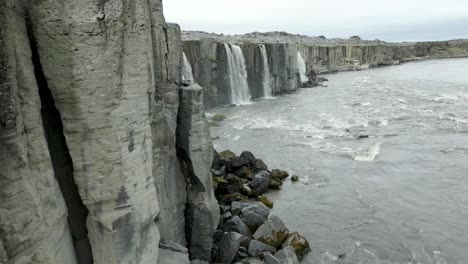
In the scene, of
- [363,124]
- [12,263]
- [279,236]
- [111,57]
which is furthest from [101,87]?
[363,124]

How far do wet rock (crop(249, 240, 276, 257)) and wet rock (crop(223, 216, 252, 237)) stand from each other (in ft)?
2.85

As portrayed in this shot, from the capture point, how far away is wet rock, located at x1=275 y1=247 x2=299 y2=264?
1134 centimetres

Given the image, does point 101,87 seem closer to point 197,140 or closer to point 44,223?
point 44,223

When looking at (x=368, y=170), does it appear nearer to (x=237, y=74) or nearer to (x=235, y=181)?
(x=235, y=181)

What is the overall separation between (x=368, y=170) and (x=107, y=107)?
16.6 m

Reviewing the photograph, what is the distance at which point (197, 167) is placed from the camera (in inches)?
433

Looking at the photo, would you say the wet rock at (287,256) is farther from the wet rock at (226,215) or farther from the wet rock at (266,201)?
the wet rock at (266,201)

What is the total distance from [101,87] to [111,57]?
0.50 m

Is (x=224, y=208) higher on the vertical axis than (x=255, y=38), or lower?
lower

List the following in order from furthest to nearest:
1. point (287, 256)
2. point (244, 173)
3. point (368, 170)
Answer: point (368, 170)
point (244, 173)
point (287, 256)

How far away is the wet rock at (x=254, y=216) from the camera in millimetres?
13648

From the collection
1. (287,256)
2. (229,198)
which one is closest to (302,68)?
(229,198)

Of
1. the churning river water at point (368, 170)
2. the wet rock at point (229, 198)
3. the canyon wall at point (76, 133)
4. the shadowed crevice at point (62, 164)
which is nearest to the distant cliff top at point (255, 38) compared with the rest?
the churning river water at point (368, 170)

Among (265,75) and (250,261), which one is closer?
(250,261)
